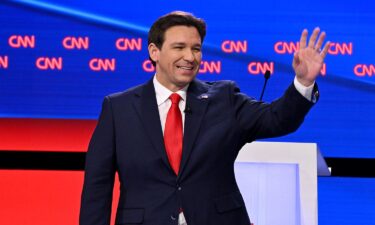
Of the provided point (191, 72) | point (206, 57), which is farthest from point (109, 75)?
point (191, 72)

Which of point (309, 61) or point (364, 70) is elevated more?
point (364, 70)

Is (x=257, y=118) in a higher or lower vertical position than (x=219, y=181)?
higher

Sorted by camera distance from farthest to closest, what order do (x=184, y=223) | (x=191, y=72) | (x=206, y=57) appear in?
(x=206, y=57)
(x=191, y=72)
(x=184, y=223)

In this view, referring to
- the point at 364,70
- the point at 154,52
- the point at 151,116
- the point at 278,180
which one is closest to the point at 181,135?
the point at 151,116

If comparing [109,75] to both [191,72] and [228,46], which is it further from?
[191,72]

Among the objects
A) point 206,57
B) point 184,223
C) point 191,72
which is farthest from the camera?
point 206,57

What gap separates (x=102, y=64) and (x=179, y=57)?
5.88ft

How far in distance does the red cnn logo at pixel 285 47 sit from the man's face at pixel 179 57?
1759 millimetres

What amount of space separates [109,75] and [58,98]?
1.10 ft

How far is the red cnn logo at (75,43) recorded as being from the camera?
4.11m

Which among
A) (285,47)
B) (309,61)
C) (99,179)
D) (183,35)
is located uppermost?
(285,47)

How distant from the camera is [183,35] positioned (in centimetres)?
239

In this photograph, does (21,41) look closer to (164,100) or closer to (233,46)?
(233,46)

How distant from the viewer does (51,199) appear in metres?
4.16
